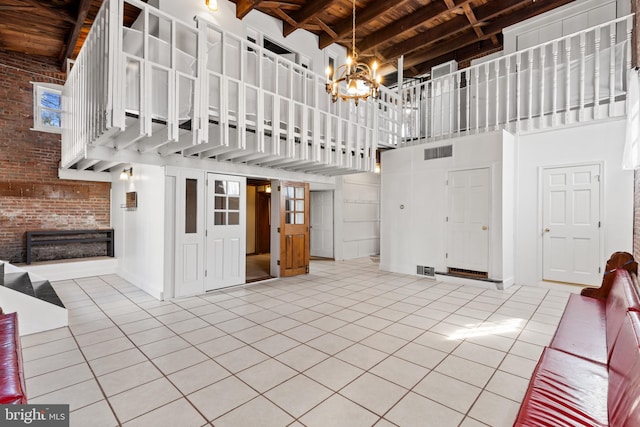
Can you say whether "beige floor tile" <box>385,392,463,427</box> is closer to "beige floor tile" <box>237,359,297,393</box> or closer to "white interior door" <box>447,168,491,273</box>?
"beige floor tile" <box>237,359,297,393</box>

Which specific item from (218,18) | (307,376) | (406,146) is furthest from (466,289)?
(218,18)

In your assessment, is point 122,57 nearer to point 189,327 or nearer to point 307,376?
point 189,327

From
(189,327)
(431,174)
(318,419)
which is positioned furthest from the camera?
(431,174)

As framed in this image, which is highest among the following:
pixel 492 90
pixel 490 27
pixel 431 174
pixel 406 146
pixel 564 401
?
pixel 490 27

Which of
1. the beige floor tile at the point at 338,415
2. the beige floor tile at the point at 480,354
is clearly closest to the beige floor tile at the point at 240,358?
the beige floor tile at the point at 338,415

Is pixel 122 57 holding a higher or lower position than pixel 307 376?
higher

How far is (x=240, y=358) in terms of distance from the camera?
9.28 ft

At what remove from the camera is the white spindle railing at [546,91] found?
4.90m

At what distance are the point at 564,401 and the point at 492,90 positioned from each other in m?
6.78

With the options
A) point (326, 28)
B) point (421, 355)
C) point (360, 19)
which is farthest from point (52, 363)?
point (360, 19)

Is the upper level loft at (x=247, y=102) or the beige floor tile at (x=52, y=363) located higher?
the upper level loft at (x=247, y=102)

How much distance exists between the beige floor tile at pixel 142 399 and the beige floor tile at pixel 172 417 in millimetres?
60

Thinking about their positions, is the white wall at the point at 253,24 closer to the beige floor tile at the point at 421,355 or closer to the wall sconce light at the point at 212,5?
the wall sconce light at the point at 212,5

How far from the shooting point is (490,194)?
5.55 meters
